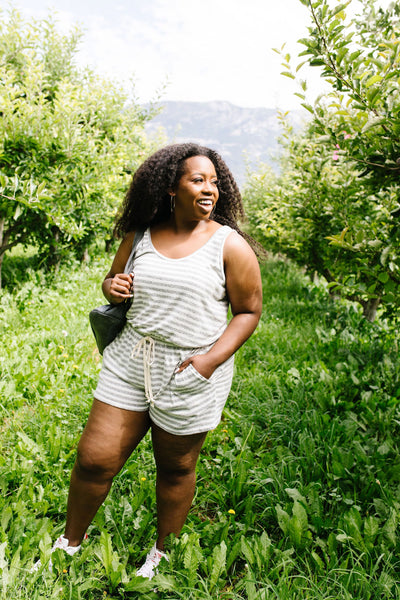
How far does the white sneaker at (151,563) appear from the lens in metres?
1.95

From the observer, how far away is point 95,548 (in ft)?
6.55

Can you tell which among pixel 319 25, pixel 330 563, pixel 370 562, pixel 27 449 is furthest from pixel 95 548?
pixel 319 25

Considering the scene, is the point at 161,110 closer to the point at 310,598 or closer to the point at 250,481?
the point at 250,481

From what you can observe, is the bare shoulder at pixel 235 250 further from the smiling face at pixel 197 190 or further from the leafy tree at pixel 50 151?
the leafy tree at pixel 50 151

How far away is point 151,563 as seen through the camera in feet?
6.47

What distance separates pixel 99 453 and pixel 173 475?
34 cm

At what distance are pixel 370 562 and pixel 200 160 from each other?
198 cm

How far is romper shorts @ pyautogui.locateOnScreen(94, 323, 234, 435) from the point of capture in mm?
1714

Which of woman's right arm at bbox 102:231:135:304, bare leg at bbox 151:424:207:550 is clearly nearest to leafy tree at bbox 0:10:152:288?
woman's right arm at bbox 102:231:135:304

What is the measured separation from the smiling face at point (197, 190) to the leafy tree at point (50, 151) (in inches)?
91.3

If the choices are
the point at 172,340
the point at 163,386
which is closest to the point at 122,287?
the point at 172,340

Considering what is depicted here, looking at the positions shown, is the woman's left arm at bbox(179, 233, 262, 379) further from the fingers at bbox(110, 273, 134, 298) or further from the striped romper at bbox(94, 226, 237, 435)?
the fingers at bbox(110, 273, 134, 298)

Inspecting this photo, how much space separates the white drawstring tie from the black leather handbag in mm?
185

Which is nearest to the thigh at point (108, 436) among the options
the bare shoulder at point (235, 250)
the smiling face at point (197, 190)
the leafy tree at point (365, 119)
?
the bare shoulder at point (235, 250)
